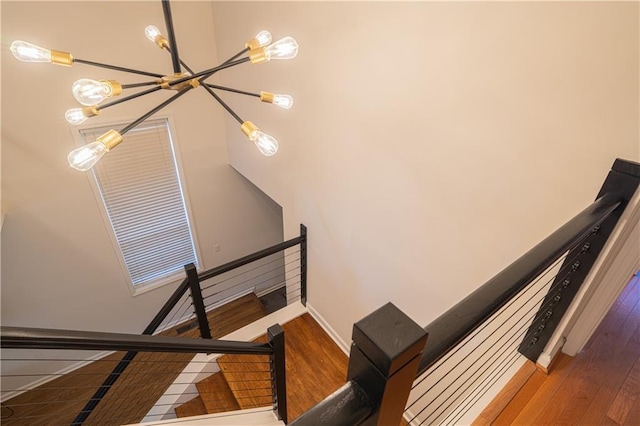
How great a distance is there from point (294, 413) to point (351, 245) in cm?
147

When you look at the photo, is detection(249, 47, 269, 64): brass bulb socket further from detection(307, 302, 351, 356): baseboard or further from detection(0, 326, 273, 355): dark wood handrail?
detection(307, 302, 351, 356): baseboard

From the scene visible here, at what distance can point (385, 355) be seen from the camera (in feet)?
1.67

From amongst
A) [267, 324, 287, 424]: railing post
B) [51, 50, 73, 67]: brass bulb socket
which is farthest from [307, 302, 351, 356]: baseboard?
[51, 50, 73, 67]: brass bulb socket

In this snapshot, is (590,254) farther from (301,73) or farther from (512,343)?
(301,73)

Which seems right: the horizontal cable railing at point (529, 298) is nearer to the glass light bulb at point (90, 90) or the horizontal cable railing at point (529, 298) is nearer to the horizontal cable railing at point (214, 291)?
the horizontal cable railing at point (214, 291)

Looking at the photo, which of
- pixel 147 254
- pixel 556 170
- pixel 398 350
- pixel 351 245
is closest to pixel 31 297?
pixel 147 254

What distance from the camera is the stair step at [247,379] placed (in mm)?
2795

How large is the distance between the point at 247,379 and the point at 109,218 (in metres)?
2.55

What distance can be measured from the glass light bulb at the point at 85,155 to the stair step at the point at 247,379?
210 cm

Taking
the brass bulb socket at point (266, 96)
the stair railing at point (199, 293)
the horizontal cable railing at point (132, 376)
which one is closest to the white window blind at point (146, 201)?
the horizontal cable railing at point (132, 376)

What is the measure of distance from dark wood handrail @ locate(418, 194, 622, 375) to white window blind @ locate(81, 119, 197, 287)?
4.00 meters

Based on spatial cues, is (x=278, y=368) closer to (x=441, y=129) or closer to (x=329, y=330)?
(x=329, y=330)

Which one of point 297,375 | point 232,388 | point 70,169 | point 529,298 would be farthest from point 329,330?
point 70,169

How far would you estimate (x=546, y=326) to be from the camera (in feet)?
5.16
